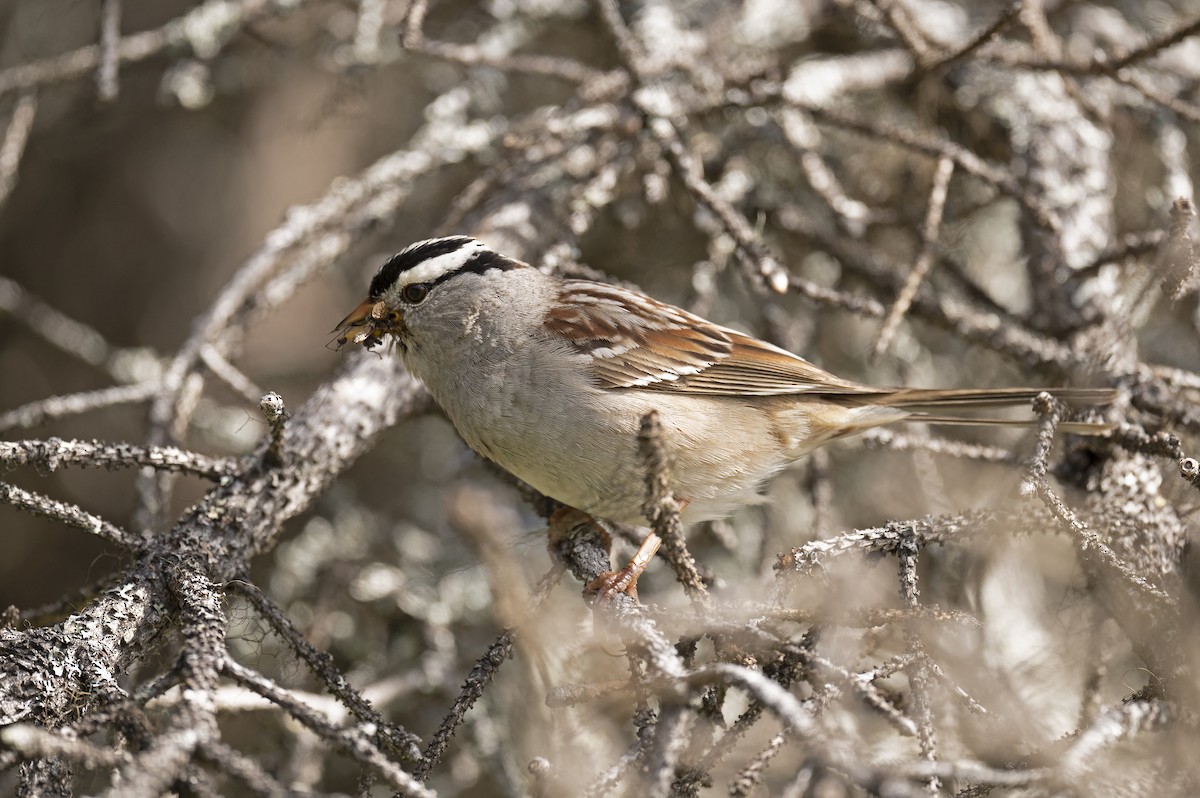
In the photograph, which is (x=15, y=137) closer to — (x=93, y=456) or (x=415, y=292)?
(x=415, y=292)

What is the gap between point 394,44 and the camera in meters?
3.98

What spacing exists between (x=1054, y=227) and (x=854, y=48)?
4.86 ft

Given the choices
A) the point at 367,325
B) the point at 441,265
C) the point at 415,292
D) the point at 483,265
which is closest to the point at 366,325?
the point at 367,325

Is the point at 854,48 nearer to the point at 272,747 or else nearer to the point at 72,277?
the point at 272,747

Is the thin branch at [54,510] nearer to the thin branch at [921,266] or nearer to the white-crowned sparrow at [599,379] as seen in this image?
the white-crowned sparrow at [599,379]

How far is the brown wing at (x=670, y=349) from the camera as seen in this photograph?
291cm

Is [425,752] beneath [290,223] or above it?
beneath

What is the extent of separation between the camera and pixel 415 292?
298 centimetres

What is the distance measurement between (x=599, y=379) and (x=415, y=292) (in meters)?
0.64

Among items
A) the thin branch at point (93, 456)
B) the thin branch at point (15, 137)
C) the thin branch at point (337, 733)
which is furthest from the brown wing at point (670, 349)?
the thin branch at point (15, 137)

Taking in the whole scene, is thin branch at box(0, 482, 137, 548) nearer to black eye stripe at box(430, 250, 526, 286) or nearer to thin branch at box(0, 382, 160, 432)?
thin branch at box(0, 382, 160, 432)

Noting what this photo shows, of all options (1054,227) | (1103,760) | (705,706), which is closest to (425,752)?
(705,706)

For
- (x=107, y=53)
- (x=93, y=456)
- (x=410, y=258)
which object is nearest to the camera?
(x=93, y=456)

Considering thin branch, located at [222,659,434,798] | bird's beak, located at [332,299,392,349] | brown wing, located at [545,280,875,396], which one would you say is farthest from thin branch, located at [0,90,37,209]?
thin branch, located at [222,659,434,798]
